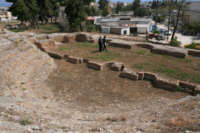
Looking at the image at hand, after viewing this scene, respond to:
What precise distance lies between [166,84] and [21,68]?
7.68m

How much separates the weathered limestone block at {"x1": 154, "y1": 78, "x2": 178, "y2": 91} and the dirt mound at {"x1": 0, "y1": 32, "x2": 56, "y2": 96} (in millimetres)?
5692

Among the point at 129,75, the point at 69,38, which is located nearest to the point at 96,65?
the point at 129,75

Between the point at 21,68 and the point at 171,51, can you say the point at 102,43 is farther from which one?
the point at 21,68

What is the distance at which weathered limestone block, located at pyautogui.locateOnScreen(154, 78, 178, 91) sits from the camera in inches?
293

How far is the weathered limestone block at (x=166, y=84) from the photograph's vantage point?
7430mm

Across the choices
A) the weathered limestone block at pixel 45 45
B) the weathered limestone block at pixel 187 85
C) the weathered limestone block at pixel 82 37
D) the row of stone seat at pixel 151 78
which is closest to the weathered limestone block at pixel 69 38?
the weathered limestone block at pixel 82 37

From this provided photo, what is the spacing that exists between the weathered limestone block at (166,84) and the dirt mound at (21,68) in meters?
5.69

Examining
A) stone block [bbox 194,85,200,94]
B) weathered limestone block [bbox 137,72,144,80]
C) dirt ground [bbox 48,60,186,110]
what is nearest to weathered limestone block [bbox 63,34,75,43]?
dirt ground [bbox 48,60,186,110]

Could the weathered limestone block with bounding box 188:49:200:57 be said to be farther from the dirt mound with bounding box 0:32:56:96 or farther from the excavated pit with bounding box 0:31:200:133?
the dirt mound with bounding box 0:32:56:96

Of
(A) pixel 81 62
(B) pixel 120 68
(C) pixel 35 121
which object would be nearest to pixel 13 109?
(C) pixel 35 121

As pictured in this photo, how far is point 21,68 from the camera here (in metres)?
9.67

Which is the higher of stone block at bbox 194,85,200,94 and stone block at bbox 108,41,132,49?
stone block at bbox 108,41,132,49

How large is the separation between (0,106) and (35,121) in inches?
56.7

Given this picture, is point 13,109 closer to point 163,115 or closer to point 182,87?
point 163,115
